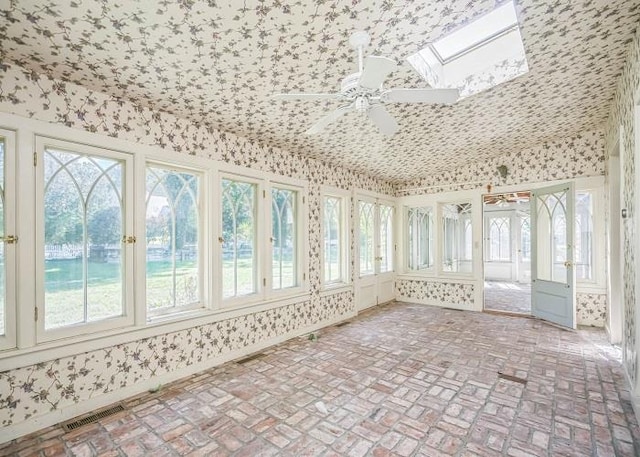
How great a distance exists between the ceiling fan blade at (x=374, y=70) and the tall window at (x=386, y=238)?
14.5 feet

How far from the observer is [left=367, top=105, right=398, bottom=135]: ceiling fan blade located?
2195 mm

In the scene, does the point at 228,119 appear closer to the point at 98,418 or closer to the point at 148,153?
the point at 148,153

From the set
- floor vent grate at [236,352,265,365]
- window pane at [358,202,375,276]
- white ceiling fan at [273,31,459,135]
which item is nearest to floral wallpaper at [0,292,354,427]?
floor vent grate at [236,352,265,365]

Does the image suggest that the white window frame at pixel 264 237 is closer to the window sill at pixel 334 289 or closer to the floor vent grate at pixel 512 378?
the window sill at pixel 334 289

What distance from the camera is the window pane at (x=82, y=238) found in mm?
2391

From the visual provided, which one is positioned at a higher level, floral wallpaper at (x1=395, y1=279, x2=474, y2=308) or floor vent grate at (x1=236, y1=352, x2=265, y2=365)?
floral wallpaper at (x1=395, y1=279, x2=474, y2=308)

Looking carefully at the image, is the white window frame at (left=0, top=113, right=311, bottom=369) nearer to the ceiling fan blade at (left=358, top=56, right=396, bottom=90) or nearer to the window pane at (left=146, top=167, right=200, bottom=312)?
the window pane at (left=146, top=167, right=200, bottom=312)

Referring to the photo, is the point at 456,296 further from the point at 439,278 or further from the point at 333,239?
the point at 333,239

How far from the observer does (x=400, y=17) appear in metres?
2.13

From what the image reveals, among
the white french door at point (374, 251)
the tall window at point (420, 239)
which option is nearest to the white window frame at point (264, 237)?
the white french door at point (374, 251)

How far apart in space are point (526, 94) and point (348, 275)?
3482mm

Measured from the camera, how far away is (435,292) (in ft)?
20.0

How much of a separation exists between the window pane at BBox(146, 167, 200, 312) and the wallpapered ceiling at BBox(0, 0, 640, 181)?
0.70m

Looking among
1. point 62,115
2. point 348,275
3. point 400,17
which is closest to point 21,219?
point 62,115
